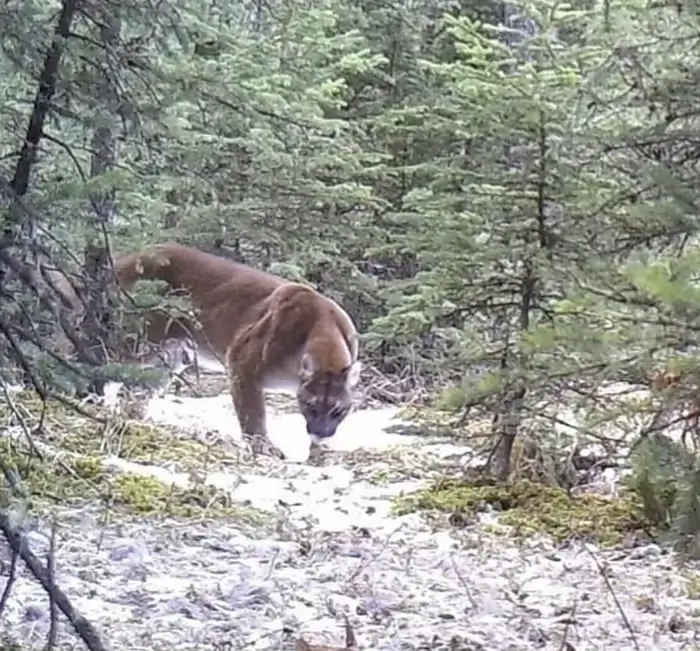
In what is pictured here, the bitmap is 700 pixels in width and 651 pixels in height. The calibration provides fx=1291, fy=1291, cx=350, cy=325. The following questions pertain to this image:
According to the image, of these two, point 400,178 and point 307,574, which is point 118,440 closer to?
point 307,574

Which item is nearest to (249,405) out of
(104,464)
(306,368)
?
(306,368)

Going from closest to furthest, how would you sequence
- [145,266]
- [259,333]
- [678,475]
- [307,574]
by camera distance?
[678,475] < [307,574] < [145,266] < [259,333]

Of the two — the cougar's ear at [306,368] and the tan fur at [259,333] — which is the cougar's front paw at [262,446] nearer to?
the tan fur at [259,333]

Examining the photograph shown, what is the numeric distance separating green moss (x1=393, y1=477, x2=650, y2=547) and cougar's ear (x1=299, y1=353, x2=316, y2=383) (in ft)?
6.25

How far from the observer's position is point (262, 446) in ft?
26.1

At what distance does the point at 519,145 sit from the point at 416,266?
5.53 metres

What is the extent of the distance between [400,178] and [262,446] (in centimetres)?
452

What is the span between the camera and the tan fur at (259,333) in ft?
26.8

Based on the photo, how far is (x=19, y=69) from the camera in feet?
13.3

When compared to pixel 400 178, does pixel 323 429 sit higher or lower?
lower

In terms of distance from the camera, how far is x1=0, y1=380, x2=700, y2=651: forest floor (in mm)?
3891

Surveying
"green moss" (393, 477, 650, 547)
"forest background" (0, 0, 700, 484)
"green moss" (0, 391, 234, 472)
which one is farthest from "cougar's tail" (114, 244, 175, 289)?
"green moss" (393, 477, 650, 547)

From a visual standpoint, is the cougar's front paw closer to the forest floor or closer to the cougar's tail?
the forest floor

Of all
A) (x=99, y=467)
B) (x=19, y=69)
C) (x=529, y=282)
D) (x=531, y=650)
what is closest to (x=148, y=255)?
(x=99, y=467)
